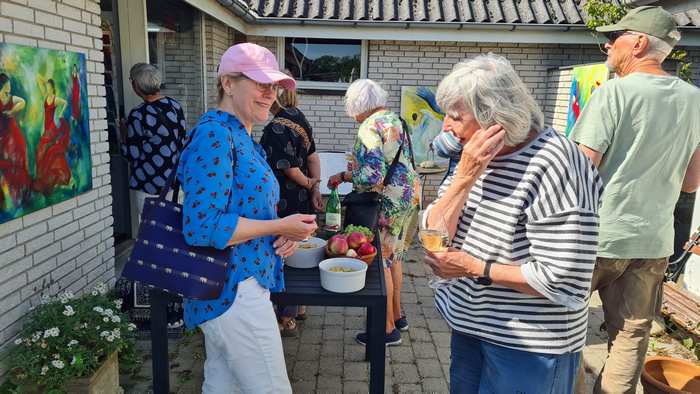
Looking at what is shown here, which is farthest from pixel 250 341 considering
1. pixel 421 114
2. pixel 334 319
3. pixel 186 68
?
pixel 421 114

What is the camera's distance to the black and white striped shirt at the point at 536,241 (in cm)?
149

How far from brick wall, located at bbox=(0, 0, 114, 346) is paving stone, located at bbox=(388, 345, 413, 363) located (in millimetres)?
2309

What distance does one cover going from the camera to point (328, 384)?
3.39 metres

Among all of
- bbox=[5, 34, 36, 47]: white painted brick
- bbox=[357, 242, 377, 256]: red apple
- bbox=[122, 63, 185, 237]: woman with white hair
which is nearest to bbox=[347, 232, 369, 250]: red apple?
bbox=[357, 242, 377, 256]: red apple

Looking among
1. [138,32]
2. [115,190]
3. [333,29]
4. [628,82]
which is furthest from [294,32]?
[628,82]

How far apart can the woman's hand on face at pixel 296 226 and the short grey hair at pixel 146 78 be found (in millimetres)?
3048

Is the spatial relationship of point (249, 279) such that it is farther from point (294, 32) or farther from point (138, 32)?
point (294, 32)

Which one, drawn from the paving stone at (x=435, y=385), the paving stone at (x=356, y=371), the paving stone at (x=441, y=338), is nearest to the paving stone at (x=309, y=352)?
the paving stone at (x=356, y=371)

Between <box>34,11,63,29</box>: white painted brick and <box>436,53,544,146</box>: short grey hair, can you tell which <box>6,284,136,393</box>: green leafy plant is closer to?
<box>34,11,63,29</box>: white painted brick

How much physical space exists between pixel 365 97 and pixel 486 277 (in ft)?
7.13

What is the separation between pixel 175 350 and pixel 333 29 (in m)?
5.25

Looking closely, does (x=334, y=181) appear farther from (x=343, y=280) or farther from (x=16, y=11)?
(x=16, y=11)

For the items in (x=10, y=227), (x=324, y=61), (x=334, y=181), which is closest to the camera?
(x=10, y=227)

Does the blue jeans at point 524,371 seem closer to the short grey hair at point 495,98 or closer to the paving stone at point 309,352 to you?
the short grey hair at point 495,98
